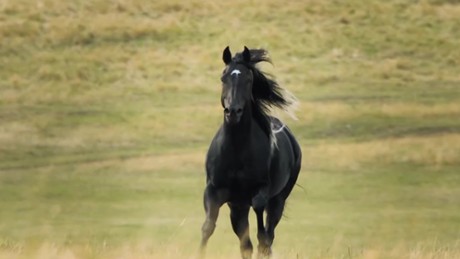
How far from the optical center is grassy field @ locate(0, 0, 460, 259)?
27.2 meters

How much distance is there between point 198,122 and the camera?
64.7 meters

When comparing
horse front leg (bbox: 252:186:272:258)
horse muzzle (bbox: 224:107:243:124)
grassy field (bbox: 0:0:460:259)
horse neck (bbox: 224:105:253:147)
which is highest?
horse muzzle (bbox: 224:107:243:124)

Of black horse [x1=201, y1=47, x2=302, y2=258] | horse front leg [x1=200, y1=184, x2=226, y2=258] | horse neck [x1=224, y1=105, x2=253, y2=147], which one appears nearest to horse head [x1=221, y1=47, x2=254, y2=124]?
black horse [x1=201, y1=47, x2=302, y2=258]

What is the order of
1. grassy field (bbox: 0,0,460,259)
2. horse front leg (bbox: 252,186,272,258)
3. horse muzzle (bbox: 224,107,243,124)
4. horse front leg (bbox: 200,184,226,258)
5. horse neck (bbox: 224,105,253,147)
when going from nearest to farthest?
horse muzzle (bbox: 224,107,243,124) → horse front leg (bbox: 200,184,226,258) → horse front leg (bbox: 252,186,272,258) → horse neck (bbox: 224,105,253,147) → grassy field (bbox: 0,0,460,259)

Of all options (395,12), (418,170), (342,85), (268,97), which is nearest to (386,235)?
(268,97)

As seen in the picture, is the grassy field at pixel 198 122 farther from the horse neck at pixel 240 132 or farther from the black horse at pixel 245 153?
the horse neck at pixel 240 132

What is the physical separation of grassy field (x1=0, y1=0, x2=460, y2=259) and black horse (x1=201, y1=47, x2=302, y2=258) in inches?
24.0

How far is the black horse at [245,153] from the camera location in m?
12.6

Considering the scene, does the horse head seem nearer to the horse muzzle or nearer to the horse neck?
the horse muzzle

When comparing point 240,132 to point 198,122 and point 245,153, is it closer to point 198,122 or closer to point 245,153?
point 245,153

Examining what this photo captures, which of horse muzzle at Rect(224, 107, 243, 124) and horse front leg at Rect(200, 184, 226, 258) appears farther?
horse front leg at Rect(200, 184, 226, 258)

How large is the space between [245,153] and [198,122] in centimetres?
5163

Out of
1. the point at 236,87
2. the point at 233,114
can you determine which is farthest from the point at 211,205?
the point at 236,87

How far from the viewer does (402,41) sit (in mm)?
98000
